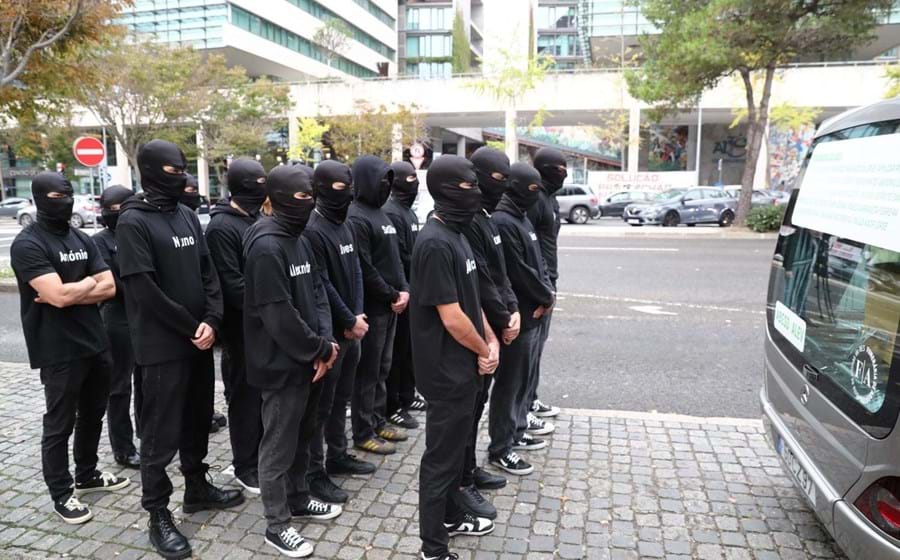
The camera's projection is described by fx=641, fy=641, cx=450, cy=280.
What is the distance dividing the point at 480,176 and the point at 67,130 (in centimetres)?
4379

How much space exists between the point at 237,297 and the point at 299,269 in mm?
891

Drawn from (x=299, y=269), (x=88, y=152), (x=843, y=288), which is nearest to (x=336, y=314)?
(x=299, y=269)

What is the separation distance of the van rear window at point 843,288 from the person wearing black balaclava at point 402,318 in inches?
101

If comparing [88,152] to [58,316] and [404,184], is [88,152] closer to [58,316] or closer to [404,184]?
[404,184]

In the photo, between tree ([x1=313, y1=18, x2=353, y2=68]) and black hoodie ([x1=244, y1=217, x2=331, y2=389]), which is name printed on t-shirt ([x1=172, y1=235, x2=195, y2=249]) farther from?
tree ([x1=313, y1=18, x2=353, y2=68])

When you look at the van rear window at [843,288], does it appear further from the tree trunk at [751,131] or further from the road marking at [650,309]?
the tree trunk at [751,131]

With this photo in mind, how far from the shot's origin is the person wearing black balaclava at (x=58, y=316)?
3.43 m

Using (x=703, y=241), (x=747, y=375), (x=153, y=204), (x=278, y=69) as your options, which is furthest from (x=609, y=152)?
(x=153, y=204)

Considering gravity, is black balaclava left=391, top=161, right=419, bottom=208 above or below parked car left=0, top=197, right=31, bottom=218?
above

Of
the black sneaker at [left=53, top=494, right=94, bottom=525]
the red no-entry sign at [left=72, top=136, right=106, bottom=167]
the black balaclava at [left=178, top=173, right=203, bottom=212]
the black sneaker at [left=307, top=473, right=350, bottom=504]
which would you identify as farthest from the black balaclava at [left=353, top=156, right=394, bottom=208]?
the red no-entry sign at [left=72, top=136, right=106, bottom=167]

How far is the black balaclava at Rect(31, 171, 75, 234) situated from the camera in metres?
3.47

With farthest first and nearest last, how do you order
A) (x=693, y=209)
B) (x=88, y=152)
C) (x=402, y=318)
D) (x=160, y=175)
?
(x=693, y=209) < (x=88, y=152) < (x=402, y=318) < (x=160, y=175)

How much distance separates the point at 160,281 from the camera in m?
3.31

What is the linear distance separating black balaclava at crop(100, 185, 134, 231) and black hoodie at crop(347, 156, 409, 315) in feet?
5.32
